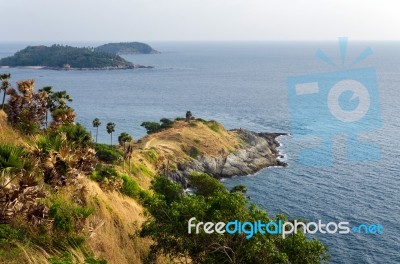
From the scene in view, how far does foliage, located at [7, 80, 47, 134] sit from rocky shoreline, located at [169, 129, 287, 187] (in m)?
35.6

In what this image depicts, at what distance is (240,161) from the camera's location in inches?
3433

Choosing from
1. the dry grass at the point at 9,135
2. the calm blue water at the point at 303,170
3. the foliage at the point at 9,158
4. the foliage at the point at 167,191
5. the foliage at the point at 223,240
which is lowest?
the calm blue water at the point at 303,170

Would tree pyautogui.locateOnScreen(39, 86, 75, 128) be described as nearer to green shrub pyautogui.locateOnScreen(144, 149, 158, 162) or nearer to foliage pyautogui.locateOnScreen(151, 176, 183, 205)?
foliage pyautogui.locateOnScreen(151, 176, 183, 205)

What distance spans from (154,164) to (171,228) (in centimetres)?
5181

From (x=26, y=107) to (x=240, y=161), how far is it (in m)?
57.0

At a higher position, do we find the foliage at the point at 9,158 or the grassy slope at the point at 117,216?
the foliage at the point at 9,158

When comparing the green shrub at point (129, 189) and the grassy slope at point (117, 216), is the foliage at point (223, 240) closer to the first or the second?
the grassy slope at point (117, 216)

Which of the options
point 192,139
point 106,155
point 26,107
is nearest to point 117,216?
point 26,107

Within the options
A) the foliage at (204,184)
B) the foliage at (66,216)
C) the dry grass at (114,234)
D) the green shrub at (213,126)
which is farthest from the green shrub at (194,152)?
the foliage at (66,216)

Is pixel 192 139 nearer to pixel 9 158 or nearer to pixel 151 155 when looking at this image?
pixel 151 155

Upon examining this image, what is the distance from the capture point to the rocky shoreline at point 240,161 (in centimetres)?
7938

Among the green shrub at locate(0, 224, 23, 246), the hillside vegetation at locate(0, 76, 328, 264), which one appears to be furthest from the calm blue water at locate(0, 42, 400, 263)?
the green shrub at locate(0, 224, 23, 246)

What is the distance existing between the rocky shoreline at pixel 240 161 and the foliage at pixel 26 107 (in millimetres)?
35577

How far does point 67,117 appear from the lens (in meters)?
31.8
